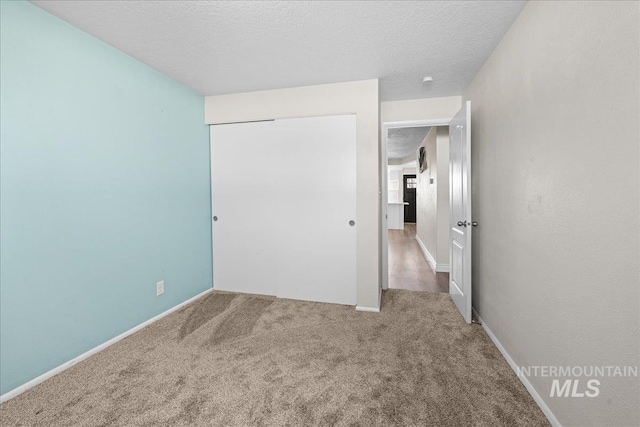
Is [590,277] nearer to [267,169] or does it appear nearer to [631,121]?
[631,121]

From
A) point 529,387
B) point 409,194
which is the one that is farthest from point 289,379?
point 409,194

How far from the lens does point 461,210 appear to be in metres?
2.74

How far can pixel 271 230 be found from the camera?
3305 millimetres

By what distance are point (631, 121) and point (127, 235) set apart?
10.3 feet

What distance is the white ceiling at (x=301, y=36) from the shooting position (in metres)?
1.77

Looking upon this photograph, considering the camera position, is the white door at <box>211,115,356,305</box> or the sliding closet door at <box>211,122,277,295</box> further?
the sliding closet door at <box>211,122,277,295</box>

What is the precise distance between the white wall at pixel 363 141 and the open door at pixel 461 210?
80 cm

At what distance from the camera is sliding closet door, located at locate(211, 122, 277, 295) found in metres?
3.29

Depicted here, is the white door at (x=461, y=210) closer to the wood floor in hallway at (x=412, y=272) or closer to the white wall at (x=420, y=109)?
the white wall at (x=420, y=109)

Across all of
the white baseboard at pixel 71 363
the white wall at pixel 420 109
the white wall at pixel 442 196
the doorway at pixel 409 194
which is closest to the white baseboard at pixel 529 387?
the white wall at pixel 442 196

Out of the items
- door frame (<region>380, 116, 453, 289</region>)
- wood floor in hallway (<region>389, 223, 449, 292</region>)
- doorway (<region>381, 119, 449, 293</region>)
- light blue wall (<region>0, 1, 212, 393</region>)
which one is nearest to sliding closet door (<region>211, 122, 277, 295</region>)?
light blue wall (<region>0, 1, 212, 393</region>)

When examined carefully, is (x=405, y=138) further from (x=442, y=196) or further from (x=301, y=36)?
(x=301, y=36)

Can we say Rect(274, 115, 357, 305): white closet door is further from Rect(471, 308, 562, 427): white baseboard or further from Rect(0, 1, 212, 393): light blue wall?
Rect(471, 308, 562, 427): white baseboard

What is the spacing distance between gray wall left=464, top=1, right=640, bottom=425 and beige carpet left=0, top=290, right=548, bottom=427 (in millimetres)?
352
